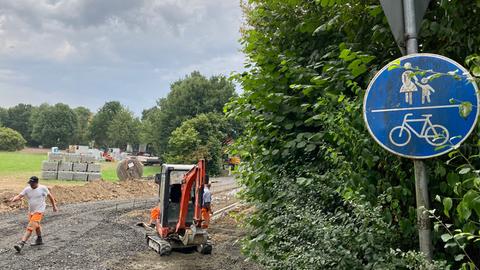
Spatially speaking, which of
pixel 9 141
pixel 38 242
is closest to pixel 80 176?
pixel 38 242

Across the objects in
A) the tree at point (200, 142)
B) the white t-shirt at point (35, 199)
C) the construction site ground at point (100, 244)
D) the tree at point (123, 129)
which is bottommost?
the construction site ground at point (100, 244)

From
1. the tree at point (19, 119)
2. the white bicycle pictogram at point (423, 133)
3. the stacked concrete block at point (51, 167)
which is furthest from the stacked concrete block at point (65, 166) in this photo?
the tree at point (19, 119)

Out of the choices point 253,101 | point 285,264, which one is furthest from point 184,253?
point 285,264

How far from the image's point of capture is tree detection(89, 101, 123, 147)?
103125 mm

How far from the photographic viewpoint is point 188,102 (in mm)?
52875

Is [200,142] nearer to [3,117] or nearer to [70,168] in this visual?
[70,168]

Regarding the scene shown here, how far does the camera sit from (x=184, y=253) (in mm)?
10750

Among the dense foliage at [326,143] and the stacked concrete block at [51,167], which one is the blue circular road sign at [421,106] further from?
the stacked concrete block at [51,167]

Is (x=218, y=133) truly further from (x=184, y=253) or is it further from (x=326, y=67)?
(x=326, y=67)

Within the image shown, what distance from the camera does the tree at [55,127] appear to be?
348 feet

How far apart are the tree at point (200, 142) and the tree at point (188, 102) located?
547 cm

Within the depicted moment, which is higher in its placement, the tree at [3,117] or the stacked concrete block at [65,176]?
the tree at [3,117]

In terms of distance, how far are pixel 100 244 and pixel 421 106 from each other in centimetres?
1078

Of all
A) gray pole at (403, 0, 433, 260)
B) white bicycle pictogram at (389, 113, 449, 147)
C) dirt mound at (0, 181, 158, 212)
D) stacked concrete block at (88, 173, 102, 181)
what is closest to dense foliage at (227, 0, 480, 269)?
gray pole at (403, 0, 433, 260)
